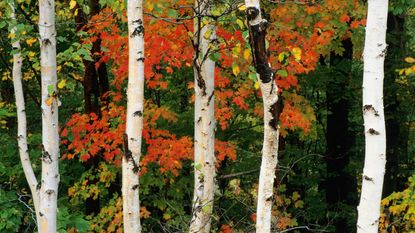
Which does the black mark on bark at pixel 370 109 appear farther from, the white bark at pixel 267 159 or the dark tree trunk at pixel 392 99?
the dark tree trunk at pixel 392 99

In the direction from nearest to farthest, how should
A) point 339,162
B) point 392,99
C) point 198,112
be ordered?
1. point 198,112
2. point 392,99
3. point 339,162

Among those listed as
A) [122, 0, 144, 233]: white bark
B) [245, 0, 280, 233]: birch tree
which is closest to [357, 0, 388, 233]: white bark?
[245, 0, 280, 233]: birch tree

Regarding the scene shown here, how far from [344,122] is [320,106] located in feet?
3.62

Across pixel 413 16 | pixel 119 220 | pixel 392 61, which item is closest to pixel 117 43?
pixel 119 220

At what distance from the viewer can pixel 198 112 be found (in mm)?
6316

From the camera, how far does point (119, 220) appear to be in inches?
391

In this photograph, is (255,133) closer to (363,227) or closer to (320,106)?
(320,106)

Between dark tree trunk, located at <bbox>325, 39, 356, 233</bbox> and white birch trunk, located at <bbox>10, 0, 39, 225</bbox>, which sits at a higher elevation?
white birch trunk, located at <bbox>10, 0, 39, 225</bbox>

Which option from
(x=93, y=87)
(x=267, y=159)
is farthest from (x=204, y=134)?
(x=93, y=87)

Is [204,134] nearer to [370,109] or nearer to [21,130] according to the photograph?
[21,130]

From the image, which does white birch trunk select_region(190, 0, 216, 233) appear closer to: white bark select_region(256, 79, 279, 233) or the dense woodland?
the dense woodland

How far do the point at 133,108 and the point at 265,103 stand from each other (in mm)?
1604

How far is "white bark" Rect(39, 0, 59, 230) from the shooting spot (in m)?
5.02

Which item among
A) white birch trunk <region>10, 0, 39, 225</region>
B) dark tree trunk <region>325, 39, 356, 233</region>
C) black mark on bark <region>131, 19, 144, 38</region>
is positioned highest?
black mark on bark <region>131, 19, 144, 38</region>
